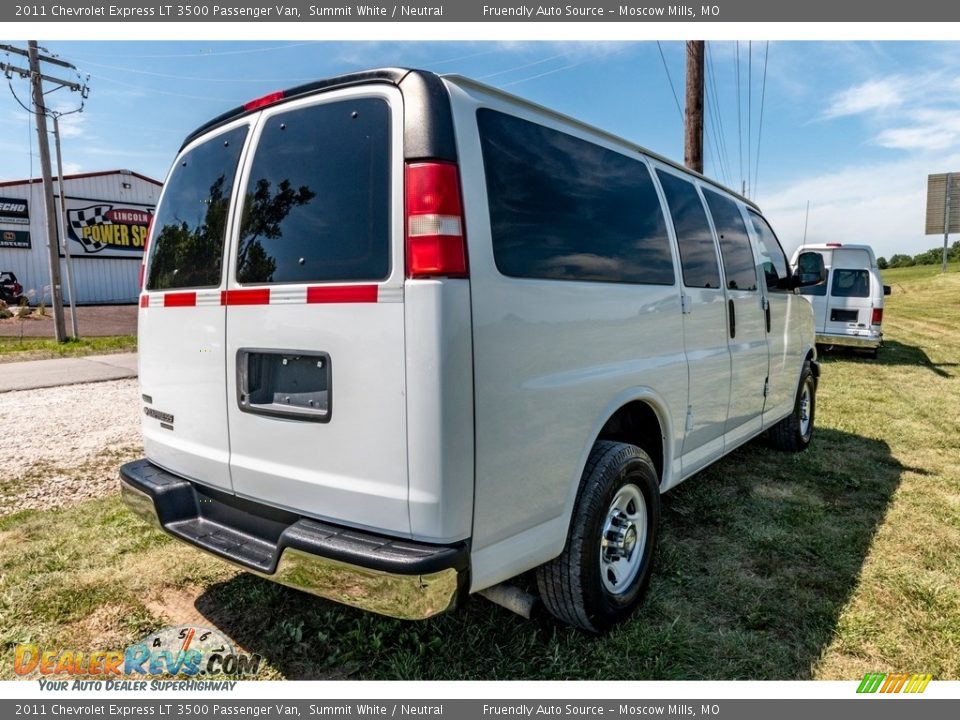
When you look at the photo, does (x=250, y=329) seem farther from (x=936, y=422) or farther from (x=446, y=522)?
(x=936, y=422)

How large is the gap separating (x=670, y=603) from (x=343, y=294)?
2221mm

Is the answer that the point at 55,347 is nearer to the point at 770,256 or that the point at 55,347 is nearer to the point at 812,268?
the point at 770,256

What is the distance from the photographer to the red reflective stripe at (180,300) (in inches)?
103

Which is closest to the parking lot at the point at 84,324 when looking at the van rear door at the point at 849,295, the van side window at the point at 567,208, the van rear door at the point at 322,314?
the van rear door at the point at 322,314

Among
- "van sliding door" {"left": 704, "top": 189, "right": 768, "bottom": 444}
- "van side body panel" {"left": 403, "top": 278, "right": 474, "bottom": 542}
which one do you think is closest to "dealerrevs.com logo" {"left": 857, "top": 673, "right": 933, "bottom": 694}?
"van sliding door" {"left": 704, "top": 189, "right": 768, "bottom": 444}

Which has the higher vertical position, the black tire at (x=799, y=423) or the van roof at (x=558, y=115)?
the van roof at (x=558, y=115)

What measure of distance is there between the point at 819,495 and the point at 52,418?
7.80m

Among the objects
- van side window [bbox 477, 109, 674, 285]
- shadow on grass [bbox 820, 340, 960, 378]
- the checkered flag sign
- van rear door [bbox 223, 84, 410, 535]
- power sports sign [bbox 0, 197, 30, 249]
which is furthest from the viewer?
the checkered flag sign

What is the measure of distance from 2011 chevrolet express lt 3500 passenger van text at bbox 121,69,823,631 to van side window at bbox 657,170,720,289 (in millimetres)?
234

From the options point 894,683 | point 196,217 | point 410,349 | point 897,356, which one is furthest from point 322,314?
point 897,356

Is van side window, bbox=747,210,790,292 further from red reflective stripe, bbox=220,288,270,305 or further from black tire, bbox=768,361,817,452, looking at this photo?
red reflective stripe, bbox=220,288,270,305

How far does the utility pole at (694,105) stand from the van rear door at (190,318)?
8866mm

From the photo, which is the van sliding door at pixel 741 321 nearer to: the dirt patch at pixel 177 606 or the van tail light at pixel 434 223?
the van tail light at pixel 434 223

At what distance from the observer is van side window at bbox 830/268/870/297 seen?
1162 centimetres
